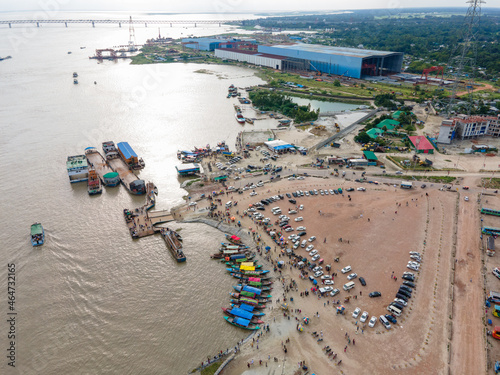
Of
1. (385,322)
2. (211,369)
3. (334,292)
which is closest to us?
(211,369)

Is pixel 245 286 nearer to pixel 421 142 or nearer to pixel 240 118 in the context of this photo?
pixel 421 142

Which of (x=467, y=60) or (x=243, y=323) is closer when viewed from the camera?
(x=243, y=323)

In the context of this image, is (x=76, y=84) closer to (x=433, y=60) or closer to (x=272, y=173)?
(x=272, y=173)

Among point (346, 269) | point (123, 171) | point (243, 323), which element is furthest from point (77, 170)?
point (346, 269)

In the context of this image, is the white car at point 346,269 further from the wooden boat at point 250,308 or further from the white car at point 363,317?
the wooden boat at point 250,308

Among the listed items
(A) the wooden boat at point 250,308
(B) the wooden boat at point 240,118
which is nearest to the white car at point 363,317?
(A) the wooden boat at point 250,308

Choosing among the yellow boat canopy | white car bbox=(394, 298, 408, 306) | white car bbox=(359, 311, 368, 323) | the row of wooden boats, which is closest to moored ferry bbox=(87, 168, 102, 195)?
the row of wooden boats

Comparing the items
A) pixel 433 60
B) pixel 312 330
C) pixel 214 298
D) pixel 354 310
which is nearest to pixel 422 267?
pixel 354 310
